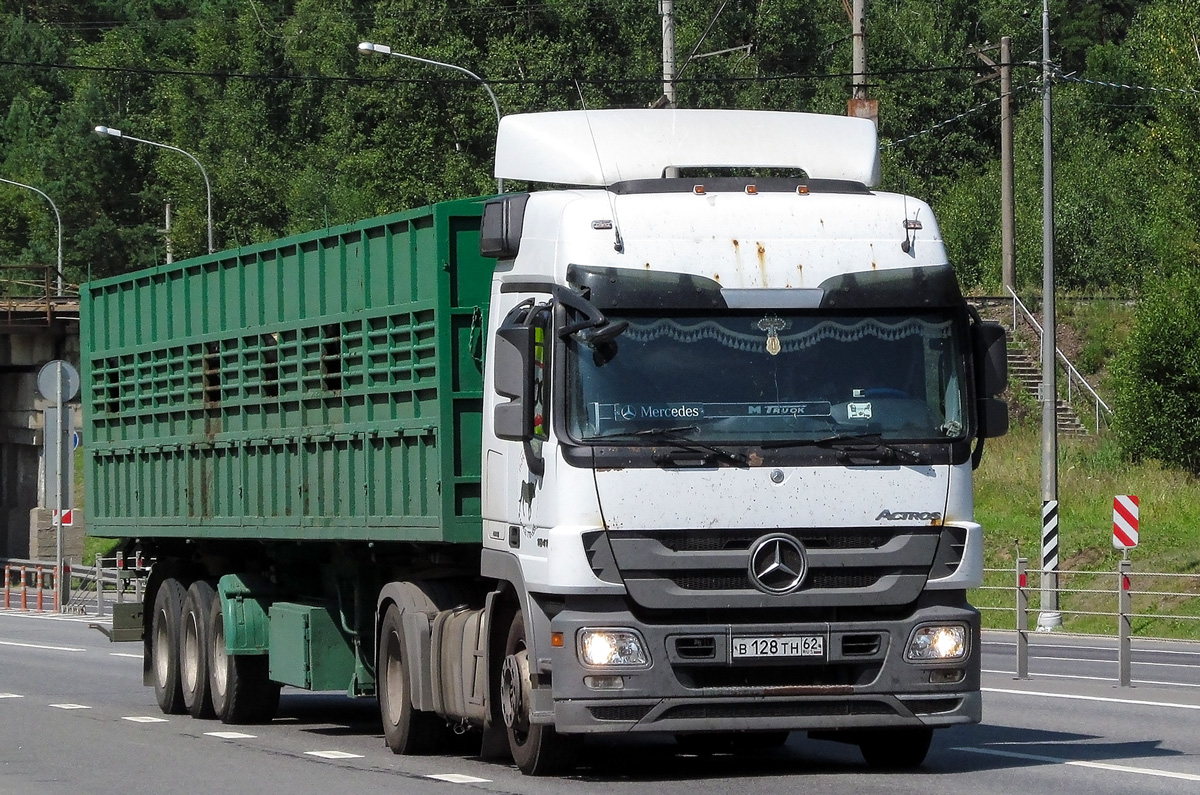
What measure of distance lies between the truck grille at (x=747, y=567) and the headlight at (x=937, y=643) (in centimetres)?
21

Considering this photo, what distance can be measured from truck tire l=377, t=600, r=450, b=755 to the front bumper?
7.78ft

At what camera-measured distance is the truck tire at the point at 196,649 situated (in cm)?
1775

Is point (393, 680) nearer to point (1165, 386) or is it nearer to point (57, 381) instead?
point (57, 381)

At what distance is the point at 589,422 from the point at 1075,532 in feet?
87.8

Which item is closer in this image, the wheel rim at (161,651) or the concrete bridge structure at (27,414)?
the wheel rim at (161,651)

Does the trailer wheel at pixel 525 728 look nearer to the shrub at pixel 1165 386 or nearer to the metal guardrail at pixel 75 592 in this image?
the metal guardrail at pixel 75 592

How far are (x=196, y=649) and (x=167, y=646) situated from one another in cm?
94

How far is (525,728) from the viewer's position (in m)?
12.1

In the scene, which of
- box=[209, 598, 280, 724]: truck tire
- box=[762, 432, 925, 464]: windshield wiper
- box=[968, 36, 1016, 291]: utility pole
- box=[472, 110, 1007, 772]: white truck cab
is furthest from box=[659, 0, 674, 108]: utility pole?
box=[762, 432, 925, 464]: windshield wiper

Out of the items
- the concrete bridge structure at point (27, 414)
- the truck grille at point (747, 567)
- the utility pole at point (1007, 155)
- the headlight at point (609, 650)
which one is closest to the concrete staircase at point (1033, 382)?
the utility pole at point (1007, 155)

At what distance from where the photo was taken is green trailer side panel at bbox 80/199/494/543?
13.2 meters

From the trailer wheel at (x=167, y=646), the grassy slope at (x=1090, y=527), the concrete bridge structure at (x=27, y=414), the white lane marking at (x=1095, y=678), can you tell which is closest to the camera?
the trailer wheel at (x=167, y=646)

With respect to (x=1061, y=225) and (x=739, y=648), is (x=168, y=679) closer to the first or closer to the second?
(x=739, y=648)

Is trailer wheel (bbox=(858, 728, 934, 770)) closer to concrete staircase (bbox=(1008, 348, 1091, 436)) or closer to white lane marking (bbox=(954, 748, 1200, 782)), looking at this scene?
white lane marking (bbox=(954, 748, 1200, 782))
